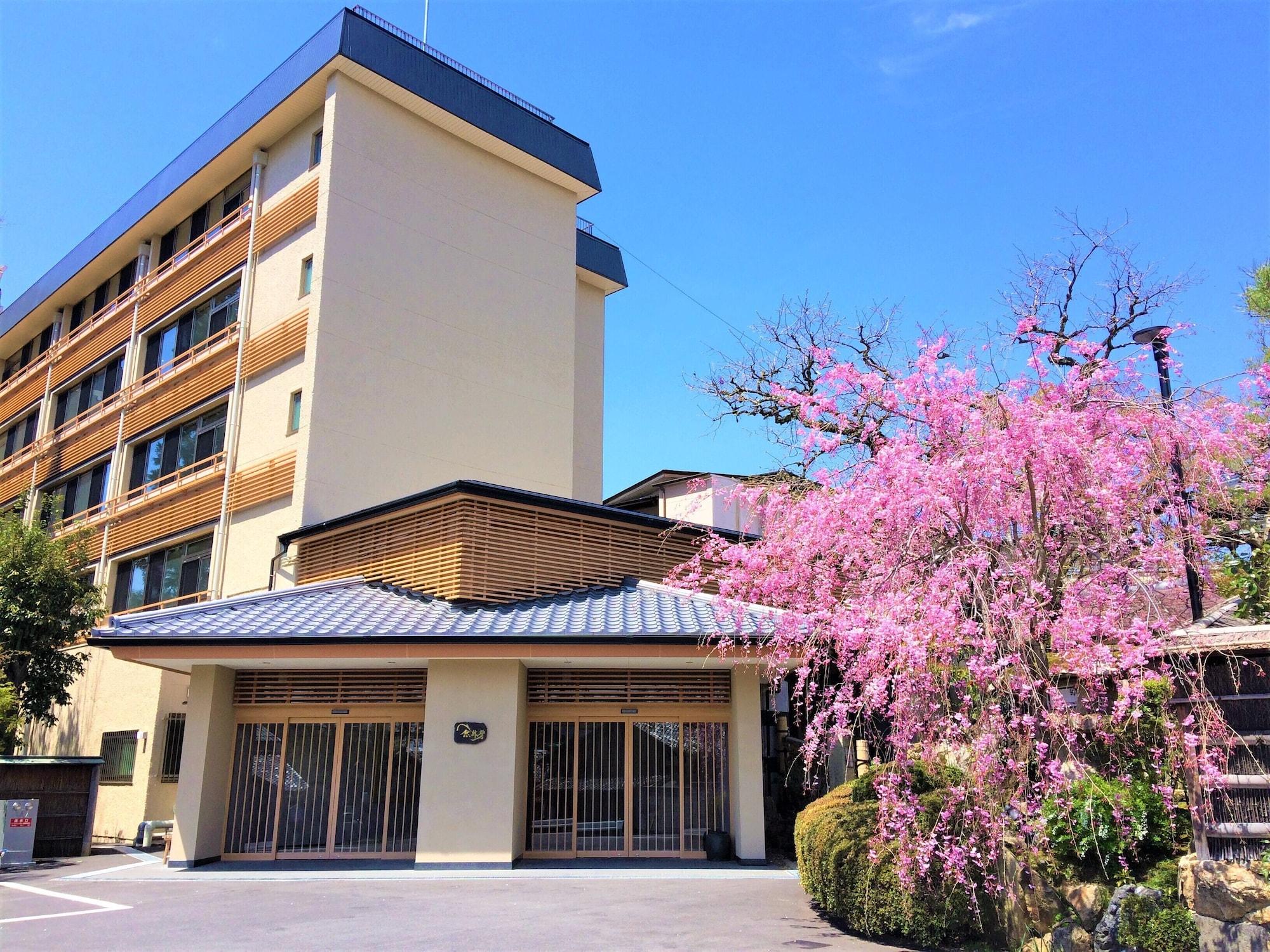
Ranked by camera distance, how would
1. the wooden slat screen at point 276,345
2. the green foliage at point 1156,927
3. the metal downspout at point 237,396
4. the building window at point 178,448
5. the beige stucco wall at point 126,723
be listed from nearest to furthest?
the green foliage at point 1156,927, the beige stucco wall at point 126,723, the wooden slat screen at point 276,345, the metal downspout at point 237,396, the building window at point 178,448

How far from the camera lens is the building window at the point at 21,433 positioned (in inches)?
1350

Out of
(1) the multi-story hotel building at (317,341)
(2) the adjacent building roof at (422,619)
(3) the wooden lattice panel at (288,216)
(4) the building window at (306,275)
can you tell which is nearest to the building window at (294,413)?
(1) the multi-story hotel building at (317,341)

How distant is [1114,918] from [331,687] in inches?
485

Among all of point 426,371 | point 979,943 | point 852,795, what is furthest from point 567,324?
point 979,943

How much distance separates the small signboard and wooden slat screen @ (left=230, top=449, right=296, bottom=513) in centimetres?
796

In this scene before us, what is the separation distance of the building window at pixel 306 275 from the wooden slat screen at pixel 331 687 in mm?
9415

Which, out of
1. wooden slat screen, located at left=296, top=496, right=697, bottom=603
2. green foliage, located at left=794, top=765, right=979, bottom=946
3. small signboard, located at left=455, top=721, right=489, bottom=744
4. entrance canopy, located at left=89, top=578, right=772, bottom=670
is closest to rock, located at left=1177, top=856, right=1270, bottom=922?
green foliage, located at left=794, top=765, right=979, bottom=946

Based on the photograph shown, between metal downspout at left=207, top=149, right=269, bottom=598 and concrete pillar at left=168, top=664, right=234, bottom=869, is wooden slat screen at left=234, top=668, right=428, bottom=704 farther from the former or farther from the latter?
metal downspout at left=207, top=149, right=269, bottom=598

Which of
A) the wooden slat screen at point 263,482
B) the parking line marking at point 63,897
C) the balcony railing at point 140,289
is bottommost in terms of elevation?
the parking line marking at point 63,897

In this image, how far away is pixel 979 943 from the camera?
9.52 metres

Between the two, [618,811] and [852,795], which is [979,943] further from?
[618,811]

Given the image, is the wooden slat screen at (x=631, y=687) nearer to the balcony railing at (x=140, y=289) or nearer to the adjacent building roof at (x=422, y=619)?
the adjacent building roof at (x=422, y=619)

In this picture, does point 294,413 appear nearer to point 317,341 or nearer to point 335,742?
point 317,341

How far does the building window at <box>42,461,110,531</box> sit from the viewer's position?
28.6m
